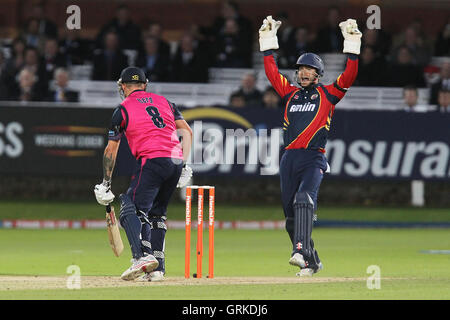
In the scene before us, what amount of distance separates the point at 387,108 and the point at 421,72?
2.92m

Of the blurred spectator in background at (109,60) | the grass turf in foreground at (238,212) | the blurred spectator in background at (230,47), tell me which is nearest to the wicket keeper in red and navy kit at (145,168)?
the grass turf in foreground at (238,212)

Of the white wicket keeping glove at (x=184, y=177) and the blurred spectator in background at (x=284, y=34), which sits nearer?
the white wicket keeping glove at (x=184, y=177)

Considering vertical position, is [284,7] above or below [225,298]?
above

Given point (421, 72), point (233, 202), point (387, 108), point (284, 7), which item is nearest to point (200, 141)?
point (233, 202)

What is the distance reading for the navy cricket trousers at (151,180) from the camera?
12.4 metres

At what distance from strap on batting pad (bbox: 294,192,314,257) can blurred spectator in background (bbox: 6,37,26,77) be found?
40.3 feet

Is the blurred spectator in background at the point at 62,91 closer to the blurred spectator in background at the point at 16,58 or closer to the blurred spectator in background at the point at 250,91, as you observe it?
the blurred spectator in background at the point at 16,58

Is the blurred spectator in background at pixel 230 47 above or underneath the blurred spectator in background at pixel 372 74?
above

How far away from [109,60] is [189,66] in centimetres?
165

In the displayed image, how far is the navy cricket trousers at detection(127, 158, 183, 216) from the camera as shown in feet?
40.5

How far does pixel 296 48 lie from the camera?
81.0ft

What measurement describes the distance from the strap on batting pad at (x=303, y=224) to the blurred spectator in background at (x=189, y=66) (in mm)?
12180

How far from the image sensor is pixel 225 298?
1070 centimetres

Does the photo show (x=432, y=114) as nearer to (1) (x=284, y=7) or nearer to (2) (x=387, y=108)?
(2) (x=387, y=108)
